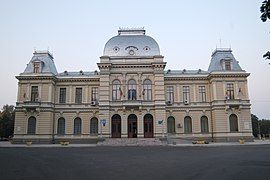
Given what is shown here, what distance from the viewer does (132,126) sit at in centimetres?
4438

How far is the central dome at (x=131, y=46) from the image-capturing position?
4638 centimetres

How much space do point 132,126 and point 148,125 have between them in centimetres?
258

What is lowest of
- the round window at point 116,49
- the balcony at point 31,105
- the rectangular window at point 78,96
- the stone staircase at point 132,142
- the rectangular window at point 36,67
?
the stone staircase at point 132,142

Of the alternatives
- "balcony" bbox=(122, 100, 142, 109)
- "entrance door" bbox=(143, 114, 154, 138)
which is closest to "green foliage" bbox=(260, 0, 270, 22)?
"balcony" bbox=(122, 100, 142, 109)

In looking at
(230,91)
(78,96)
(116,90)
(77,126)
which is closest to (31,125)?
(77,126)

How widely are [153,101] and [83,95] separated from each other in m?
12.2

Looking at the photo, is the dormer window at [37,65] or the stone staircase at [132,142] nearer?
the stone staircase at [132,142]

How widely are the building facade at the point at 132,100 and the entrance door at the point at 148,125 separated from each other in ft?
0.52

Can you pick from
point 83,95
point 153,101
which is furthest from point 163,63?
point 83,95

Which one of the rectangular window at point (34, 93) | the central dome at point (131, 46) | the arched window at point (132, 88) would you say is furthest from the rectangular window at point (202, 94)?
the rectangular window at point (34, 93)

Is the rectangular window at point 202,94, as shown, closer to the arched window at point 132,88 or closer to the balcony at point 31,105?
the arched window at point 132,88

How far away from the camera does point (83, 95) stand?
155 ft

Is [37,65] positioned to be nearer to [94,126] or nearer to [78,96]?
[78,96]

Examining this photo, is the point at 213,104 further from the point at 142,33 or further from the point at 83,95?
the point at 83,95
